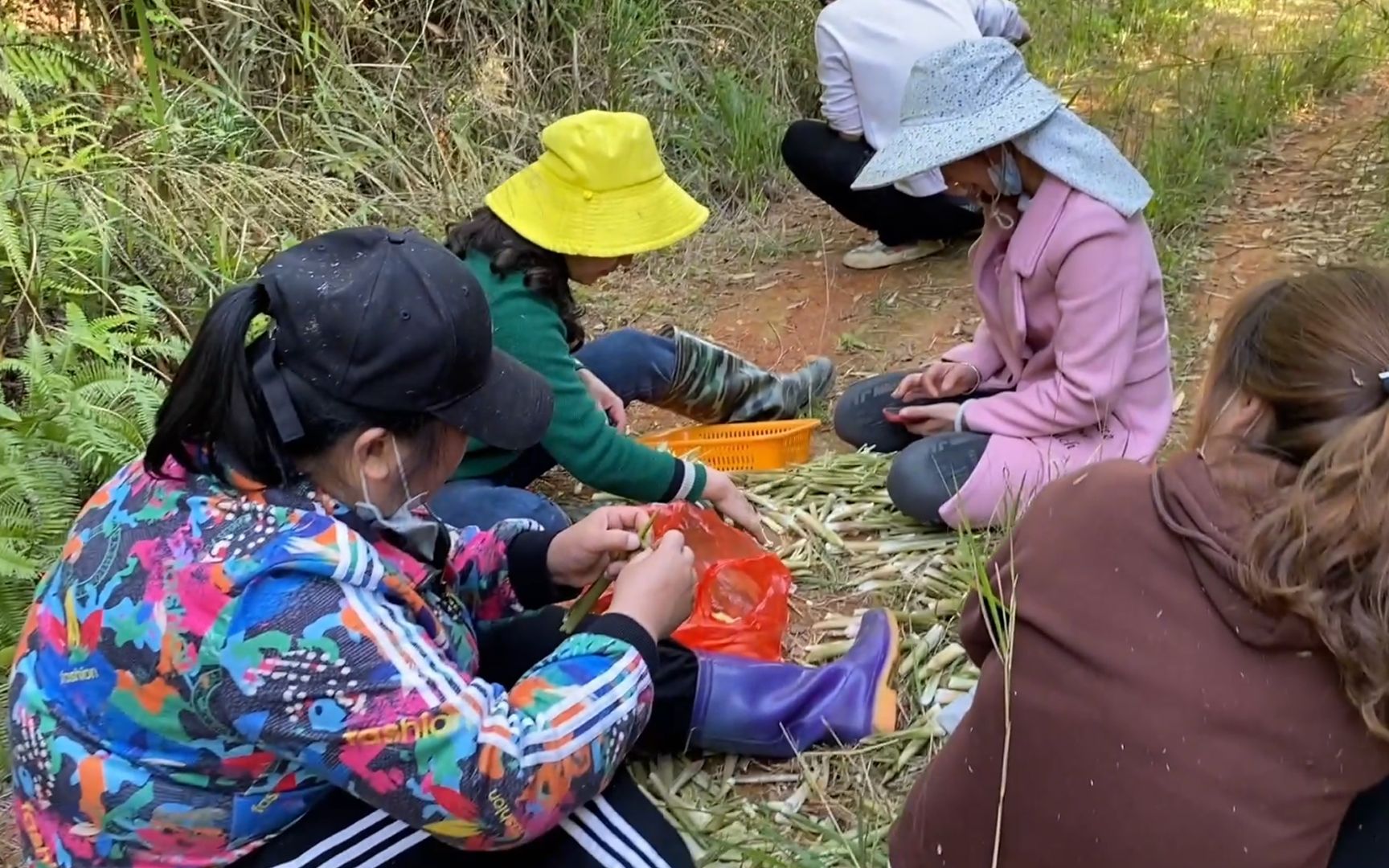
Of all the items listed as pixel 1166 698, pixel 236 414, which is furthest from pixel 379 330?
pixel 1166 698

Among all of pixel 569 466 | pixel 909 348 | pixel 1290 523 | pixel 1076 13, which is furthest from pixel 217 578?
pixel 1076 13

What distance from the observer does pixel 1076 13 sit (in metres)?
5.78

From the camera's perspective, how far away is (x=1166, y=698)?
1.18 m

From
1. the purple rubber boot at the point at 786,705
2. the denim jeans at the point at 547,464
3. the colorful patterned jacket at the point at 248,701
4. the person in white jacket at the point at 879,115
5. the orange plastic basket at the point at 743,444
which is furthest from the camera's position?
the person in white jacket at the point at 879,115

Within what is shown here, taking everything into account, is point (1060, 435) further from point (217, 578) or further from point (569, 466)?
point (217, 578)

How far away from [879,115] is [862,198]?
0.30 metres

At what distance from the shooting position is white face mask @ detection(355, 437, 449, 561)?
1363mm

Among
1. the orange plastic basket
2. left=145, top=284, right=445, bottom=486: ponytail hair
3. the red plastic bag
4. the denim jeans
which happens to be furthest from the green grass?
the orange plastic basket

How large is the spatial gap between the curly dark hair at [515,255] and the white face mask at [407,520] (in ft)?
3.21

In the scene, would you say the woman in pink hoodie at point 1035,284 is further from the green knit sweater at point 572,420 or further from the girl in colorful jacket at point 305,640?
the girl in colorful jacket at point 305,640

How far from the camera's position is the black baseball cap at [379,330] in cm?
127

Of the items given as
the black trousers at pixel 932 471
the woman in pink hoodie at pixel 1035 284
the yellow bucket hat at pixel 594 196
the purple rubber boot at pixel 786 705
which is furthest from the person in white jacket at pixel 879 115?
the purple rubber boot at pixel 786 705

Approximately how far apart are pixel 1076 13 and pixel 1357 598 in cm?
526

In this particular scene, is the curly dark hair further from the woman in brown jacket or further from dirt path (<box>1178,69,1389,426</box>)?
dirt path (<box>1178,69,1389,426</box>)
